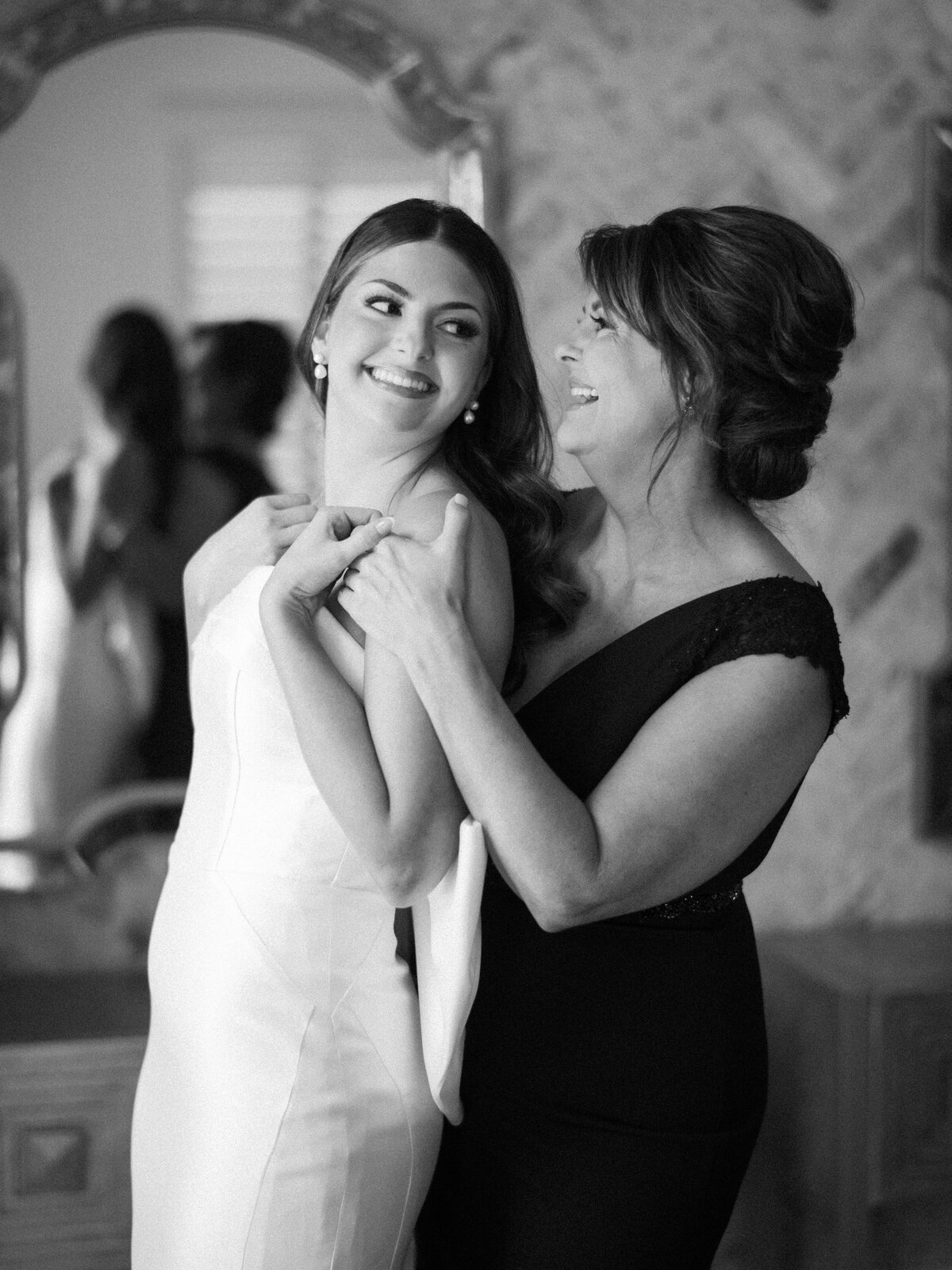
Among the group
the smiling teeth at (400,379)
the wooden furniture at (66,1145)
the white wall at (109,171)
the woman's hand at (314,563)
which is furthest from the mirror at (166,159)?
the woman's hand at (314,563)

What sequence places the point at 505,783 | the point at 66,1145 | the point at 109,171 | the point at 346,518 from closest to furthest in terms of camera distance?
1. the point at 505,783
2. the point at 346,518
3. the point at 66,1145
4. the point at 109,171

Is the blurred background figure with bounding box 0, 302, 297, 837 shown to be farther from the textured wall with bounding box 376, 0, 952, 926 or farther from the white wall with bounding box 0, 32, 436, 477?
the textured wall with bounding box 376, 0, 952, 926

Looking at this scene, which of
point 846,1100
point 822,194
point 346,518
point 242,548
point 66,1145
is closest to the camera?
point 346,518

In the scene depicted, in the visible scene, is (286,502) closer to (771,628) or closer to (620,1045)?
(771,628)

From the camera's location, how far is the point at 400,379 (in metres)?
1.71

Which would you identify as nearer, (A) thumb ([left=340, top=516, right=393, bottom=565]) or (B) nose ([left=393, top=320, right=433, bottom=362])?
(A) thumb ([left=340, top=516, right=393, bottom=565])

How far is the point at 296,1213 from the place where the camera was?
155 cm

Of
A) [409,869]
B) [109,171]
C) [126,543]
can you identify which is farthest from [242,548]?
[109,171]

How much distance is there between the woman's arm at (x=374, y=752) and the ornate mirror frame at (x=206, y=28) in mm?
1535

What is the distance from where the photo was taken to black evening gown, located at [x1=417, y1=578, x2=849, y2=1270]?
5.45ft

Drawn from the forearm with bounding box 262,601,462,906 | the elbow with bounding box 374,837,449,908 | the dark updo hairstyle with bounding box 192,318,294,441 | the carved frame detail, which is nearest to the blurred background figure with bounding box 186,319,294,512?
the dark updo hairstyle with bounding box 192,318,294,441

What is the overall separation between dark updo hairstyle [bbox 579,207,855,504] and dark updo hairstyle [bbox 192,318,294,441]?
1385mm

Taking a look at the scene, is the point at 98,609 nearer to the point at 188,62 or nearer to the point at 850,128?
the point at 188,62

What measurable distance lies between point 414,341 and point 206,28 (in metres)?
1.61
